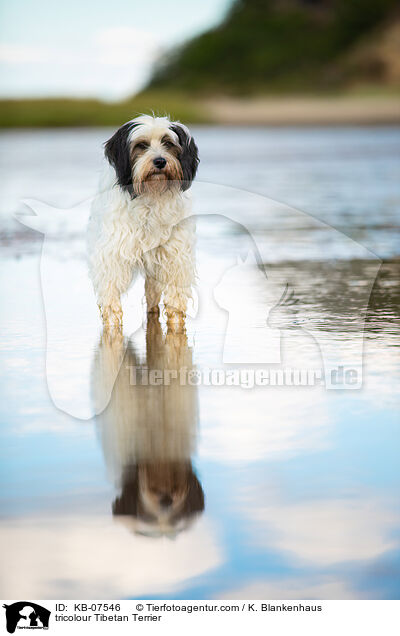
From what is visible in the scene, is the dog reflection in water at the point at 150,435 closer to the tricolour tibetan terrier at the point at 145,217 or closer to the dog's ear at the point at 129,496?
the dog's ear at the point at 129,496

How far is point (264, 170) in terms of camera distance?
20891 mm

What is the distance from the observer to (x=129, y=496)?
3.43 m

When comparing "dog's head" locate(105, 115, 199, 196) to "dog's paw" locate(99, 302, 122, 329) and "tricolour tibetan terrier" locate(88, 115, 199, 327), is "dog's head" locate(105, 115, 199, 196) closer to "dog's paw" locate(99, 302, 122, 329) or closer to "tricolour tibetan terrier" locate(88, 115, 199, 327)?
"tricolour tibetan terrier" locate(88, 115, 199, 327)

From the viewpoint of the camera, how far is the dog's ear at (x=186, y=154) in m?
5.74

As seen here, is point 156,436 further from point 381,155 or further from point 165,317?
point 381,155

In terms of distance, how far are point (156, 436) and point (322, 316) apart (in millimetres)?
2440

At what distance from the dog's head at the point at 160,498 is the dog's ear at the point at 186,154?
241 centimetres

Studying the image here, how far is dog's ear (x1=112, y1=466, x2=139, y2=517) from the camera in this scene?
10.8 feet

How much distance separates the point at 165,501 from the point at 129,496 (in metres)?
0.13

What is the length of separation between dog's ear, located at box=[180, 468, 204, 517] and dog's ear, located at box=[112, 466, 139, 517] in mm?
154
